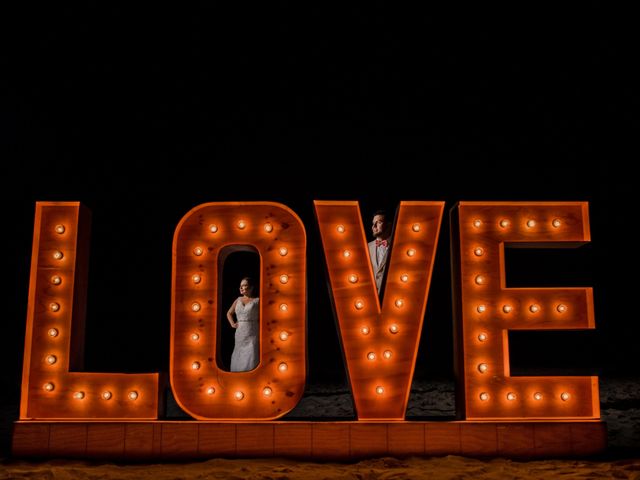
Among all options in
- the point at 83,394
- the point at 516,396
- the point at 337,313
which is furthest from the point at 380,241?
the point at 83,394

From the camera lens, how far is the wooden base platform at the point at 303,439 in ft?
13.7

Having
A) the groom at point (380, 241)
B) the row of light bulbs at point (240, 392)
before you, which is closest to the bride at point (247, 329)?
the groom at point (380, 241)

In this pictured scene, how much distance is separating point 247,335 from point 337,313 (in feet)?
6.85

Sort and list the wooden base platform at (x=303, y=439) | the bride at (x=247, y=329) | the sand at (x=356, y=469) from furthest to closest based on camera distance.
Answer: the bride at (x=247, y=329) < the wooden base platform at (x=303, y=439) < the sand at (x=356, y=469)

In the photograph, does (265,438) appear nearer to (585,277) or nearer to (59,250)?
(59,250)

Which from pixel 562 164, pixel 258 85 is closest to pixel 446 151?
pixel 562 164

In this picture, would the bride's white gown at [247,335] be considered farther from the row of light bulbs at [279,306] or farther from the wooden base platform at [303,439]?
the wooden base platform at [303,439]

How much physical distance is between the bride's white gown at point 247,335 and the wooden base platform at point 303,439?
192 cm

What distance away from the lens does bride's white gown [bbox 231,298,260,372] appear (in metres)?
6.15

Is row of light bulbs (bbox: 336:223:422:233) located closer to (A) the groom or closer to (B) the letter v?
(B) the letter v

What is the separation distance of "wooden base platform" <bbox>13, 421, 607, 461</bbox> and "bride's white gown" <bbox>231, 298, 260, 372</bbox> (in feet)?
6.30

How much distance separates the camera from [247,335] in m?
6.20

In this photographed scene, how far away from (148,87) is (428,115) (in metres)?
4.13

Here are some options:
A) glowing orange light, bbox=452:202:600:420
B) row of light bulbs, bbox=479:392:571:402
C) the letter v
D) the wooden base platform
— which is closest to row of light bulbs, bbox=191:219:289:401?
the wooden base platform
